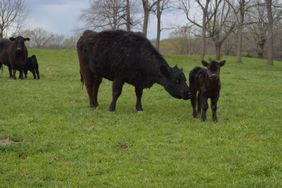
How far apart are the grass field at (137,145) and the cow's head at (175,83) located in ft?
2.06

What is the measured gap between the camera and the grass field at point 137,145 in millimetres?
6492

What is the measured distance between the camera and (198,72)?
473 inches

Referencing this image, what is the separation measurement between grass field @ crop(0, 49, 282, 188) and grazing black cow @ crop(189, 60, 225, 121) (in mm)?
450

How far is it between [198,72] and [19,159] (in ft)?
19.7

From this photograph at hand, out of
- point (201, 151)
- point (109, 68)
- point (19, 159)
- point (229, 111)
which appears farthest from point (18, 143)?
point (229, 111)

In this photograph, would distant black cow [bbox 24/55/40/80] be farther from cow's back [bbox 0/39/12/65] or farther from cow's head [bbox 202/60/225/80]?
cow's head [bbox 202/60/225/80]

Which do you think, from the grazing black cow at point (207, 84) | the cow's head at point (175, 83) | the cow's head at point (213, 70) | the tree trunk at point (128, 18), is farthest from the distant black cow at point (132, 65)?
the tree trunk at point (128, 18)

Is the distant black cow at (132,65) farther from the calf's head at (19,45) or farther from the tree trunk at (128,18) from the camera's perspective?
the tree trunk at (128,18)

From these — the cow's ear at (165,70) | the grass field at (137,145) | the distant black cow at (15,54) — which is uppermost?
the distant black cow at (15,54)

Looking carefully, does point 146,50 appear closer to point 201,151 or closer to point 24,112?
point 24,112

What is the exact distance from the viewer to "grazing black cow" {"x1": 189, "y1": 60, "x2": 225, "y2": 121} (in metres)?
11.0

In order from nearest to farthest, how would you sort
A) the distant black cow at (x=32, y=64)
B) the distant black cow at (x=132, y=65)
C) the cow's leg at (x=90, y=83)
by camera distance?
the distant black cow at (x=132, y=65) → the cow's leg at (x=90, y=83) → the distant black cow at (x=32, y=64)

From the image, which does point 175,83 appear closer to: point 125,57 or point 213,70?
point 125,57

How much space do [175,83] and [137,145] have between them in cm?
438
